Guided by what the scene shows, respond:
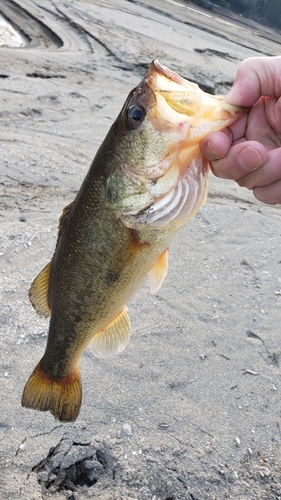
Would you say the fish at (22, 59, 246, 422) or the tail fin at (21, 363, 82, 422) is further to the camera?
the tail fin at (21, 363, 82, 422)

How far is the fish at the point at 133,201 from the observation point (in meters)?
1.78

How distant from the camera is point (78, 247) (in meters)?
2.02


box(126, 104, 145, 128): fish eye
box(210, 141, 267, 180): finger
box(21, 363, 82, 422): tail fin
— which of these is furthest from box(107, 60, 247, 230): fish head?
box(21, 363, 82, 422): tail fin

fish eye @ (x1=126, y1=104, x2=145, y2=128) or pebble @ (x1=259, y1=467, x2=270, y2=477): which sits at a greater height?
fish eye @ (x1=126, y1=104, x2=145, y2=128)

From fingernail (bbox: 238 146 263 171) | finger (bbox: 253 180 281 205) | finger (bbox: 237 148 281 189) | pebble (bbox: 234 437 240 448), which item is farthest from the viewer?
pebble (bbox: 234 437 240 448)

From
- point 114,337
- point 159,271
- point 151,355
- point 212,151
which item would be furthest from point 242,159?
point 151,355

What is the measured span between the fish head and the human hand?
0.31 feet

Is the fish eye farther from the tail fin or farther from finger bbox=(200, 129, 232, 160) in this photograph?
the tail fin

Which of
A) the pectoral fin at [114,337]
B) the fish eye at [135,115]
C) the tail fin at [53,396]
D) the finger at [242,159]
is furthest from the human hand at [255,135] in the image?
the tail fin at [53,396]

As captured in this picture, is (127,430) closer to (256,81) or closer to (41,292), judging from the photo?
(41,292)

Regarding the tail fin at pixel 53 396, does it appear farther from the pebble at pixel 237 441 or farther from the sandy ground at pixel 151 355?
the pebble at pixel 237 441

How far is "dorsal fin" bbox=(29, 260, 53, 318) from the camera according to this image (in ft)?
7.59

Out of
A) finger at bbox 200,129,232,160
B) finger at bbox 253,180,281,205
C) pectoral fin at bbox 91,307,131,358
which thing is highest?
finger at bbox 200,129,232,160

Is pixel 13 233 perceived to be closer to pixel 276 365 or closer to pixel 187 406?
pixel 187 406
